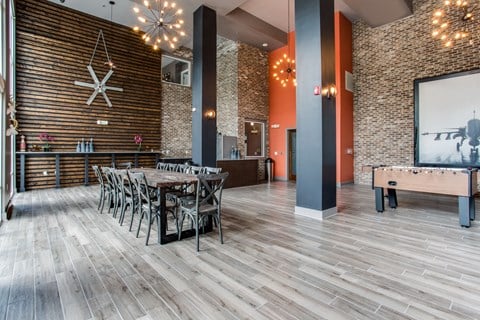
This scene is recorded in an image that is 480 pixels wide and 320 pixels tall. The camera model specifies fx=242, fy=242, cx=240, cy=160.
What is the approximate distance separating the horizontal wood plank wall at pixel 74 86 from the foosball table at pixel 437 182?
8.08 meters

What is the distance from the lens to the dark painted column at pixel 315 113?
4426 mm

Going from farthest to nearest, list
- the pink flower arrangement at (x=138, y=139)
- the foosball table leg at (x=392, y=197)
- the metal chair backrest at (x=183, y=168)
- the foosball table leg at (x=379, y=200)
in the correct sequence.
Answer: the pink flower arrangement at (x=138, y=139) < the foosball table leg at (x=392, y=197) < the metal chair backrest at (x=183, y=168) < the foosball table leg at (x=379, y=200)

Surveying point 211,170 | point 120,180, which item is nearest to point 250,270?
point 211,170

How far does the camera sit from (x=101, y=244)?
10.5ft

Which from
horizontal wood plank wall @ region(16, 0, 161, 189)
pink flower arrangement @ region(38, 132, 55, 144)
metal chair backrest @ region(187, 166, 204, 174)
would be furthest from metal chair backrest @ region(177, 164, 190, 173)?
pink flower arrangement @ region(38, 132, 55, 144)

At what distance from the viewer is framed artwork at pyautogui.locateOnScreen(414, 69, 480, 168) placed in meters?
6.41

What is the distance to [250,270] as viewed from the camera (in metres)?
2.48

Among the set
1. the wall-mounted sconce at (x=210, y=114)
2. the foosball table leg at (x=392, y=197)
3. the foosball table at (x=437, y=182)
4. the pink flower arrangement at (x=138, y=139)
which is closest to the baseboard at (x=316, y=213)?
the foosball table at (x=437, y=182)

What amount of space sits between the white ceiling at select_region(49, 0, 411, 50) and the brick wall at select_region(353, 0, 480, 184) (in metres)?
1.40

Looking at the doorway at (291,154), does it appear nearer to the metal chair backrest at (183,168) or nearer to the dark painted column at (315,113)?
the dark painted column at (315,113)

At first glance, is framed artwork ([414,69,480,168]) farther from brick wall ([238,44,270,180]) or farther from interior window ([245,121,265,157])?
interior window ([245,121,265,157])

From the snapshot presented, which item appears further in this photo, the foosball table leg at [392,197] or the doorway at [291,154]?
the doorway at [291,154]

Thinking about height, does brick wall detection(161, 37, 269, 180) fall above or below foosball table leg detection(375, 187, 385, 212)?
above

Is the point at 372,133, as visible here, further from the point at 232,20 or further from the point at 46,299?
the point at 46,299
